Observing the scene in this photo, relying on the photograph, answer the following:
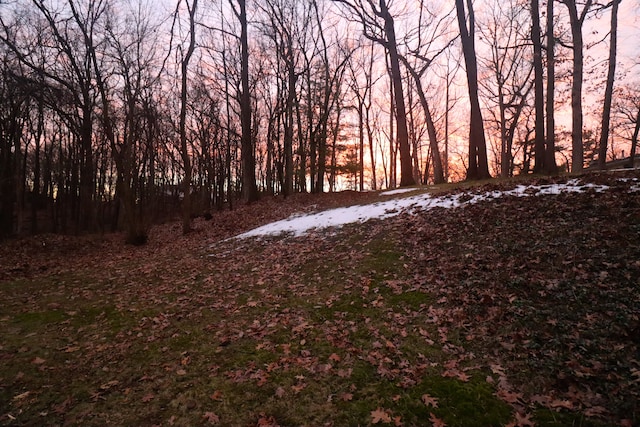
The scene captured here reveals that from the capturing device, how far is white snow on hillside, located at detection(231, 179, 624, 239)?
8812 millimetres

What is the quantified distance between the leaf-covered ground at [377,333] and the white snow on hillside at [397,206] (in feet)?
1.90

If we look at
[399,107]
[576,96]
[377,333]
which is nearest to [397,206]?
[377,333]

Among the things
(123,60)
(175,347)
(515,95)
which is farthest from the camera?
(515,95)

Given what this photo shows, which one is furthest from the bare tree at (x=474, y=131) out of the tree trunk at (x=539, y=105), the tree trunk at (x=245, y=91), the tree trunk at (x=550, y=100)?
the tree trunk at (x=245, y=91)

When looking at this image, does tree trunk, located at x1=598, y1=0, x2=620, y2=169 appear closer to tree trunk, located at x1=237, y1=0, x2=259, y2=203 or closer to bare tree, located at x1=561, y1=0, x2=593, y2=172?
bare tree, located at x1=561, y1=0, x2=593, y2=172

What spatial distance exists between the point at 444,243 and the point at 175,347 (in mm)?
6025

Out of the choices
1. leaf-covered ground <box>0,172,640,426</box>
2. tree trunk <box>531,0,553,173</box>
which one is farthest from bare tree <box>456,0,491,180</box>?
leaf-covered ground <box>0,172,640,426</box>

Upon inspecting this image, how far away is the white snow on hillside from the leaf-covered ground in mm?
579

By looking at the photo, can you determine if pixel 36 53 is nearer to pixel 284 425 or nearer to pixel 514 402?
pixel 284 425

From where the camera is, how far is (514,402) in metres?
3.58

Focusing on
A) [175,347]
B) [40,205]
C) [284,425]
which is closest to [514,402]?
[284,425]

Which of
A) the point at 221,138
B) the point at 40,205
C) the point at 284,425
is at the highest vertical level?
the point at 221,138

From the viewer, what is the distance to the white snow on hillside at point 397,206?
8.81m

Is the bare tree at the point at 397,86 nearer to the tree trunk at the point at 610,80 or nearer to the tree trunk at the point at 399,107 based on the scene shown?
the tree trunk at the point at 399,107
